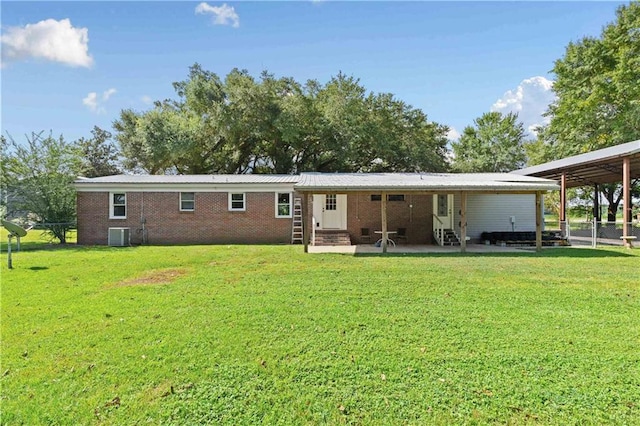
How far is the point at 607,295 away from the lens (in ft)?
20.6

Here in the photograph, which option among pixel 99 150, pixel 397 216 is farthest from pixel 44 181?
pixel 99 150

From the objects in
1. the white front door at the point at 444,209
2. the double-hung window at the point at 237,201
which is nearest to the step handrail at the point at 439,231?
the white front door at the point at 444,209

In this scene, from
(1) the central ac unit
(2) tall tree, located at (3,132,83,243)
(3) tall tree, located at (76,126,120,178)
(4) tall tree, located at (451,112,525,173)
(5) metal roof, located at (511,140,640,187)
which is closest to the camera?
(5) metal roof, located at (511,140,640,187)

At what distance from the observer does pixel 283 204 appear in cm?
1591

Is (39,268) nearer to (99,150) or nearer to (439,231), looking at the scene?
(439,231)

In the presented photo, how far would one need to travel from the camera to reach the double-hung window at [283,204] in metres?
15.8

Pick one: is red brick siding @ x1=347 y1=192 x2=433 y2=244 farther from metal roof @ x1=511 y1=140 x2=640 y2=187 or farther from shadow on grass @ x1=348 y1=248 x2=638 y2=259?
metal roof @ x1=511 y1=140 x2=640 y2=187

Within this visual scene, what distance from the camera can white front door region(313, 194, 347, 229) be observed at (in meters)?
16.0

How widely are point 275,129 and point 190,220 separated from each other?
10.3 m

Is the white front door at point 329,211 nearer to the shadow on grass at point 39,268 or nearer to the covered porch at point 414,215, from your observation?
the covered porch at point 414,215

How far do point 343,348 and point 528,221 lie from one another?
16305 millimetres

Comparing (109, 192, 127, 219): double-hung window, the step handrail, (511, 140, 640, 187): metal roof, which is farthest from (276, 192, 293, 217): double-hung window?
(511, 140, 640, 187): metal roof

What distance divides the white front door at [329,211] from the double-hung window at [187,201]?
227 inches

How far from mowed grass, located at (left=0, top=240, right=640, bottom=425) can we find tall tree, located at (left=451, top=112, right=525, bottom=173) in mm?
34749
